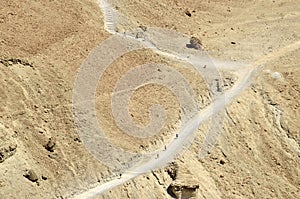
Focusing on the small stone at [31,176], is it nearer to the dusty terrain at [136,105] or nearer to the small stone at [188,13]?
the dusty terrain at [136,105]

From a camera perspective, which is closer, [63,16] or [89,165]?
[89,165]

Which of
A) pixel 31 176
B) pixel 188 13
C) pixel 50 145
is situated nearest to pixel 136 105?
pixel 50 145

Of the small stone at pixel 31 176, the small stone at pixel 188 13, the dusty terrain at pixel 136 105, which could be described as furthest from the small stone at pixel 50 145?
the small stone at pixel 188 13

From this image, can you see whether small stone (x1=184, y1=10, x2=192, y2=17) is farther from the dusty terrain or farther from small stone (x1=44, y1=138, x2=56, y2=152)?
small stone (x1=44, y1=138, x2=56, y2=152)

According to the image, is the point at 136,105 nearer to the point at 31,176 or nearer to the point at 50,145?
the point at 50,145

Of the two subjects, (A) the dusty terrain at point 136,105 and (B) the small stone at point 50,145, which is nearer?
(A) the dusty terrain at point 136,105

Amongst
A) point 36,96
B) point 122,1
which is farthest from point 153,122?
point 122,1

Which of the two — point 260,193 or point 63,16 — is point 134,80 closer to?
point 63,16

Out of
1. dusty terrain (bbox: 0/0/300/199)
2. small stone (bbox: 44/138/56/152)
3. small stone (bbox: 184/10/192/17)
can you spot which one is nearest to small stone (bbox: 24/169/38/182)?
dusty terrain (bbox: 0/0/300/199)
